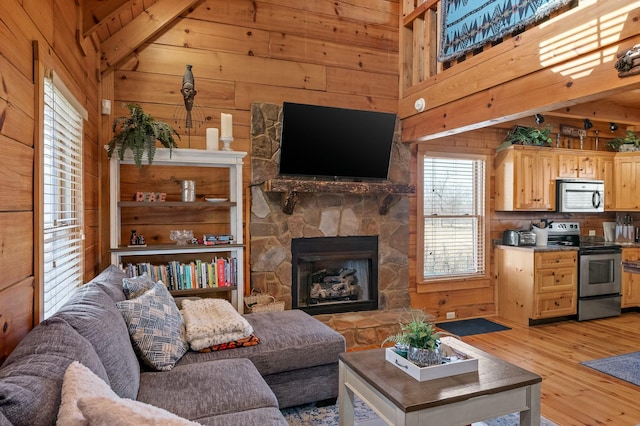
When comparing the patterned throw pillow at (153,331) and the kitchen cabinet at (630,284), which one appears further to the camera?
the kitchen cabinet at (630,284)

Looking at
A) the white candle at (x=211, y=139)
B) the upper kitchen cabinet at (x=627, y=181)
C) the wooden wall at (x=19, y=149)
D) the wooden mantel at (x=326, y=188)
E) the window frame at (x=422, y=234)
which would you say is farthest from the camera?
the upper kitchen cabinet at (x=627, y=181)

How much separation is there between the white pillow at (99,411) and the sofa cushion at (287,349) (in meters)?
1.26

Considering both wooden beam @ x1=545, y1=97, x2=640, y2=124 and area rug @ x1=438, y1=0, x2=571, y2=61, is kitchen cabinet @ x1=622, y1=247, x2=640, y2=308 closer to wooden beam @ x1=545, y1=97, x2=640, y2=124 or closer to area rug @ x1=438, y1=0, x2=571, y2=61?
wooden beam @ x1=545, y1=97, x2=640, y2=124

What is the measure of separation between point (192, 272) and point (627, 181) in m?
5.85

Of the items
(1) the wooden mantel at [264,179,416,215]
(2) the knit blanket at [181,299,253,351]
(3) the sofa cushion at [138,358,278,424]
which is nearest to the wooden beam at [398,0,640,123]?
(1) the wooden mantel at [264,179,416,215]

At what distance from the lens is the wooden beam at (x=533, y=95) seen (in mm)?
2594

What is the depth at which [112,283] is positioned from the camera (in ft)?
7.86

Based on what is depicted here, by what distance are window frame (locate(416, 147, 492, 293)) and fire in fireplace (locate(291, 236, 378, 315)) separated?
0.63 m

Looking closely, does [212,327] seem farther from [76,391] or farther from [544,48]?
[544,48]

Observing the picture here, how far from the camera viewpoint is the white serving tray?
1946 mm

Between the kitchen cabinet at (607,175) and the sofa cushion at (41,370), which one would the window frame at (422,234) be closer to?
the kitchen cabinet at (607,175)

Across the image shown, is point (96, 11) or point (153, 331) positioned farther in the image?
point (96, 11)

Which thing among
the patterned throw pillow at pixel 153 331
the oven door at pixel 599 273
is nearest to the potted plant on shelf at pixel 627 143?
the oven door at pixel 599 273

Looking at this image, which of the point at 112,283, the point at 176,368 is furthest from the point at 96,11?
the point at 176,368
